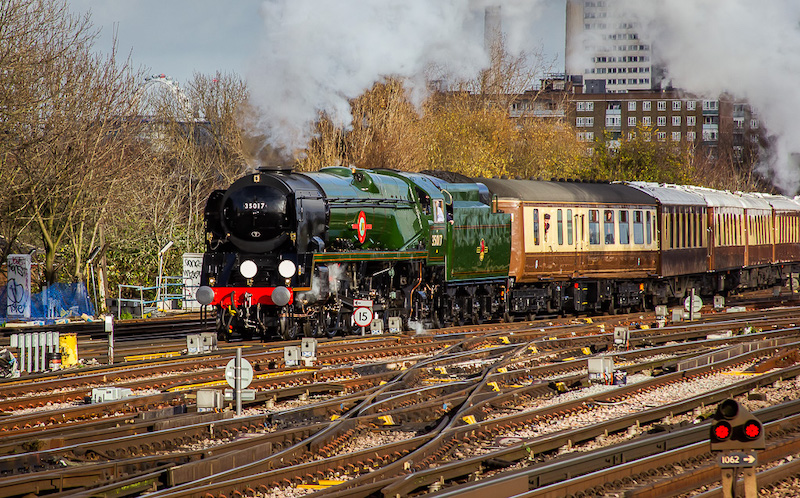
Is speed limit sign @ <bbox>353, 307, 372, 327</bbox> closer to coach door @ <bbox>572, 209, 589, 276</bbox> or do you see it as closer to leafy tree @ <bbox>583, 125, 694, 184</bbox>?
coach door @ <bbox>572, 209, 589, 276</bbox>

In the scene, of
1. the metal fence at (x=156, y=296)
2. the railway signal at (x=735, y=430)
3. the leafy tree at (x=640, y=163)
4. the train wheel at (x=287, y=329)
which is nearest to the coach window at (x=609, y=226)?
the train wheel at (x=287, y=329)

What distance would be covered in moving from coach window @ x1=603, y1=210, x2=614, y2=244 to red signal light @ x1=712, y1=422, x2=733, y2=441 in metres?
21.4

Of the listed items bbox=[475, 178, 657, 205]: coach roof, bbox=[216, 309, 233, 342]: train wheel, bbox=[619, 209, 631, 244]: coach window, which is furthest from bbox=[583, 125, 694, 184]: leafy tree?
bbox=[216, 309, 233, 342]: train wheel

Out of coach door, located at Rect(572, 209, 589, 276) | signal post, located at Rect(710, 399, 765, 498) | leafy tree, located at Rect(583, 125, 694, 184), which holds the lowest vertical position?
signal post, located at Rect(710, 399, 765, 498)

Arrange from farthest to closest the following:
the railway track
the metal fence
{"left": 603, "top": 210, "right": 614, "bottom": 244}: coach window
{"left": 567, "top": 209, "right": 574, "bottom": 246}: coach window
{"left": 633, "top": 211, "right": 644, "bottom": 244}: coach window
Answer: the metal fence < {"left": 633, "top": 211, "right": 644, "bottom": 244}: coach window < {"left": 603, "top": 210, "right": 614, "bottom": 244}: coach window < {"left": 567, "top": 209, "right": 574, "bottom": 246}: coach window < the railway track

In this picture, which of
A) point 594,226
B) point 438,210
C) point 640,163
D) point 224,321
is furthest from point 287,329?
point 640,163

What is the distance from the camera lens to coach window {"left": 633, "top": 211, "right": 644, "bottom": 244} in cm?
2788

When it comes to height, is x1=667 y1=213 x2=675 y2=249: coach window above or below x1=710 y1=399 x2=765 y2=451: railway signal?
above

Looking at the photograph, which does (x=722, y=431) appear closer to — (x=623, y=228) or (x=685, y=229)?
(x=623, y=228)

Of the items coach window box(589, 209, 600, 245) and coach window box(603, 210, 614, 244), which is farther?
coach window box(603, 210, 614, 244)

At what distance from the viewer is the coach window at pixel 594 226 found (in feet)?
86.8

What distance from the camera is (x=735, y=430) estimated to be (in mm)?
5852

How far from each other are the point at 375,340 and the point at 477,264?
5.03 meters

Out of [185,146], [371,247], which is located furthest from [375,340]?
[185,146]
